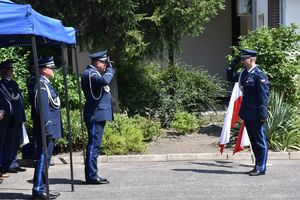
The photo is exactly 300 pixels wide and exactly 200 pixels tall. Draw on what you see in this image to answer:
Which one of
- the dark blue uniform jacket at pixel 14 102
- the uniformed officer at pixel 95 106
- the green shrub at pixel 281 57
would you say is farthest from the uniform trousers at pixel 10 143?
the green shrub at pixel 281 57

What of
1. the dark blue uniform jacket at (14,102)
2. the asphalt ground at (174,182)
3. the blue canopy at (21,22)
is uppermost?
the blue canopy at (21,22)

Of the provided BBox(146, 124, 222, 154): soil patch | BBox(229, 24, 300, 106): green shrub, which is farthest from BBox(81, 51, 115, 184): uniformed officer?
BBox(229, 24, 300, 106): green shrub

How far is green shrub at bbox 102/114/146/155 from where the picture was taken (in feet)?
32.7

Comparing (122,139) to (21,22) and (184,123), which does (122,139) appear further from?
(21,22)

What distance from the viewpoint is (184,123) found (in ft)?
39.1

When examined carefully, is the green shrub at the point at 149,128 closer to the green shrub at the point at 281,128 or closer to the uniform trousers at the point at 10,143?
the green shrub at the point at 281,128

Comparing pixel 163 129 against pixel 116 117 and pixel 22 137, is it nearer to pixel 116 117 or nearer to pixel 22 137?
pixel 116 117

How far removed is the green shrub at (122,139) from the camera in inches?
393

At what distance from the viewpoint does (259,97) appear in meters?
8.30

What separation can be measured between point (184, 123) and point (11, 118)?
168 inches

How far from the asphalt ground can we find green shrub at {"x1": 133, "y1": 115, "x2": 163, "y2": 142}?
4.77 feet

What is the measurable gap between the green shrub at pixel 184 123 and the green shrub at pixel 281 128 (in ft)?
6.51

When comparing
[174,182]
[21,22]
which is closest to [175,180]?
[174,182]

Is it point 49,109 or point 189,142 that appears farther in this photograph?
point 189,142
